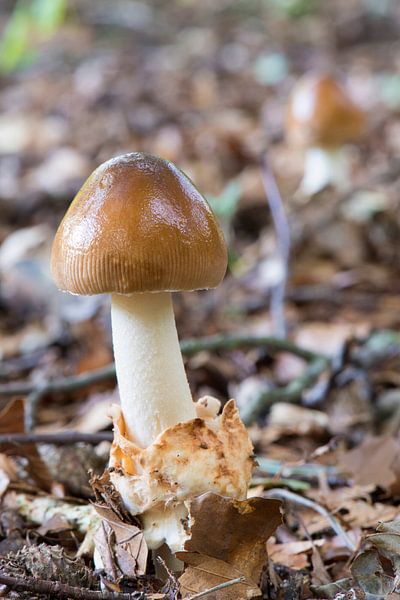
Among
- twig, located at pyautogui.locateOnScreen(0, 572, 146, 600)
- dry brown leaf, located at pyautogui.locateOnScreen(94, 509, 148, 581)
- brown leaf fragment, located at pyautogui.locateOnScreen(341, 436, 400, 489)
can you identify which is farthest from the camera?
brown leaf fragment, located at pyautogui.locateOnScreen(341, 436, 400, 489)

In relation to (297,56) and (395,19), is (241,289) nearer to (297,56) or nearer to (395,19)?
(297,56)

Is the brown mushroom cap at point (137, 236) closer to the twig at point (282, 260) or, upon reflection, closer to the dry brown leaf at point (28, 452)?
the dry brown leaf at point (28, 452)

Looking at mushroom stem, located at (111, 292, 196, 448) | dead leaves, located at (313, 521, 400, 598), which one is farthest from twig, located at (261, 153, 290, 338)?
dead leaves, located at (313, 521, 400, 598)

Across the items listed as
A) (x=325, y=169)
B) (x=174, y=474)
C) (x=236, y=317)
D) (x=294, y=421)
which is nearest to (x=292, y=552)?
(x=174, y=474)

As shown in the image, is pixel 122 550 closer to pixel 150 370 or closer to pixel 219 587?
pixel 219 587

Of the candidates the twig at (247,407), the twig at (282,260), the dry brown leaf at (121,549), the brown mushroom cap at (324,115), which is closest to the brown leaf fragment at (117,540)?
the dry brown leaf at (121,549)

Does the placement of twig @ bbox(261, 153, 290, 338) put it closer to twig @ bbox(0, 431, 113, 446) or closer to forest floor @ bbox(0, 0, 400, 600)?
forest floor @ bbox(0, 0, 400, 600)
